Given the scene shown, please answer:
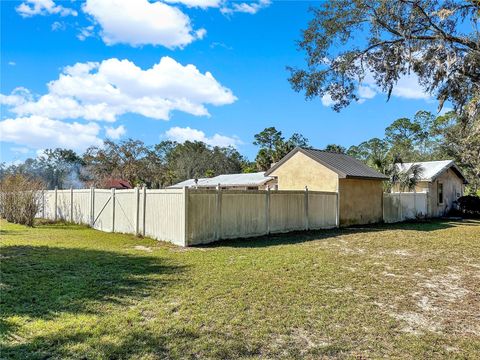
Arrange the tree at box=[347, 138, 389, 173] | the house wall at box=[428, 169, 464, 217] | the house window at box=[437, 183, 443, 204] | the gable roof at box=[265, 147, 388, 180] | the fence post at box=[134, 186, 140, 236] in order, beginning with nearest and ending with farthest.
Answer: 1. the fence post at box=[134, 186, 140, 236]
2. the gable roof at box=[265, 147, 388, 180]
3. the house wall at box=[428, 169, 464, 217]
4. the house window at box=[437, 183, 443, 204]
5. the tree at box=[347, 138, 389, 173]

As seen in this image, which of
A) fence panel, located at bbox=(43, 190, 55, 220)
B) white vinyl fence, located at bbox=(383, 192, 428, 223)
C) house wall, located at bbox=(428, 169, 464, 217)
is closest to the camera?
fence panel, located at bbox=(43, 190, 55, 220)

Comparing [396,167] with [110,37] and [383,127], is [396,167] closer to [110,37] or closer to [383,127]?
[110,37]

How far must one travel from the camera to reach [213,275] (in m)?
7.24

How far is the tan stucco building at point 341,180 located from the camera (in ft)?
57.8

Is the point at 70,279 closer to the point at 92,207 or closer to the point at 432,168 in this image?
the point at 92,207

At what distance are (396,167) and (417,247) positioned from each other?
14.6 m

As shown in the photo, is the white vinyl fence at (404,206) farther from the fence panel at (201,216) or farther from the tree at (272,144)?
the tree at (272,144)

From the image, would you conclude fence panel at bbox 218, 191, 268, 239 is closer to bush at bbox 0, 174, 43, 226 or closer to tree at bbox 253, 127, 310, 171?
bush at bbox 0, 174, 43, 226

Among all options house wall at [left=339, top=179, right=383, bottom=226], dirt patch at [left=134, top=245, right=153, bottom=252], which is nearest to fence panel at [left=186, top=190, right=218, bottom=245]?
dirt patch at [left=134, top=245, right=153, bottom=252]

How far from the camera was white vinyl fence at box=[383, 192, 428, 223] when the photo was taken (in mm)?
20688

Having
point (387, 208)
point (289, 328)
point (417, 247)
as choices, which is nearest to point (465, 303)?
point (289, 328)

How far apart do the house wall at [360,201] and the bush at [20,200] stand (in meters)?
13.9

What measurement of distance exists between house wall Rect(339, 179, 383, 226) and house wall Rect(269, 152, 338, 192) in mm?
622

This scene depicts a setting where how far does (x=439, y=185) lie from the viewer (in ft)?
83.1
